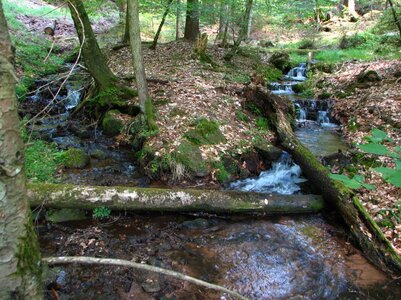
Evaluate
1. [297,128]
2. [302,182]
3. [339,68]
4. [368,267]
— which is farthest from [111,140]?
[339,68]

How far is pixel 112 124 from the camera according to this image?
9.16 metres

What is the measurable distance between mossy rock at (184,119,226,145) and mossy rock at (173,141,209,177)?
370 mm

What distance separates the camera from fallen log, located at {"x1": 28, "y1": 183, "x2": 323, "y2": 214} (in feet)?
17.3

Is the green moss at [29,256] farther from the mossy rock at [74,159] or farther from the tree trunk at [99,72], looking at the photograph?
the tree trunk at [99,72]

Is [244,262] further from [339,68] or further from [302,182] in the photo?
[339,68]

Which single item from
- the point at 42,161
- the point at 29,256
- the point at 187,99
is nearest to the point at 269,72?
the point at 187,99

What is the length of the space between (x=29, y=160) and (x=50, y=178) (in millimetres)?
836

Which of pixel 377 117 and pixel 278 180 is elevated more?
pixel 377 117

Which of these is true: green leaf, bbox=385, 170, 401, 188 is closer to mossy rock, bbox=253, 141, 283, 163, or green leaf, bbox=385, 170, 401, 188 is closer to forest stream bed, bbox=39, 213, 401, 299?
forest stream bed, bbox=39, 213, 401, 299

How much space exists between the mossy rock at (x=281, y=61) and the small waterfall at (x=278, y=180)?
408 inches

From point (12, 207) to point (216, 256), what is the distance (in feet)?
12.9

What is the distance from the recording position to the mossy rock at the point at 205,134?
25.6 feet

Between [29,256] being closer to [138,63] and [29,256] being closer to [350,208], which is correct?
[350,208]

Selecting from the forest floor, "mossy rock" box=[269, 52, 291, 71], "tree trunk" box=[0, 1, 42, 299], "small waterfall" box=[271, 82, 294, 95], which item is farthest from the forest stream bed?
"mossy rock" box=[269, 52, 291, 71]
